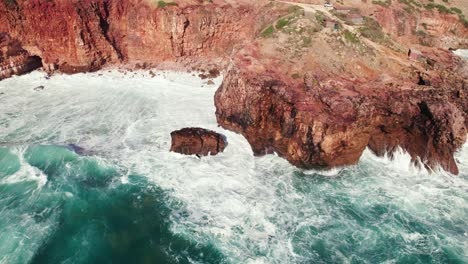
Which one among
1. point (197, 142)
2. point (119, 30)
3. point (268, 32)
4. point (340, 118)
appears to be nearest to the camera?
point (340, 118)

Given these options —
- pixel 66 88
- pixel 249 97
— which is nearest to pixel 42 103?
pixel 66 88

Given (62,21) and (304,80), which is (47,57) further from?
(304,80)

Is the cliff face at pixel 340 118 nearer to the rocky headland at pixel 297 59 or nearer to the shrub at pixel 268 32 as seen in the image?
the rocky headland at pixel 297 59

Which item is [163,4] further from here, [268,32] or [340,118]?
[340,118]

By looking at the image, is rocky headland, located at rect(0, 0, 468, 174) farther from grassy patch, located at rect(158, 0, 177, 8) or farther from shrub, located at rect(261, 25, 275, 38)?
shrub, located at rect(261, 25, 275, 38)

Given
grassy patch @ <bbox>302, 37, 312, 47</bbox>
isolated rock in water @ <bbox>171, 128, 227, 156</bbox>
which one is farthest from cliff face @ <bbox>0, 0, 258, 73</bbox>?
isolated rock in water @ <bbox>171, 128, 227, 156</bbox>

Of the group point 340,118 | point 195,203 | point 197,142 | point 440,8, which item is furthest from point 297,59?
point 440,8

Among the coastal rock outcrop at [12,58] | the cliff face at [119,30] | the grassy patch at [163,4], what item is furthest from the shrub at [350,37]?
the coastal rock outcrop at [12,58]
